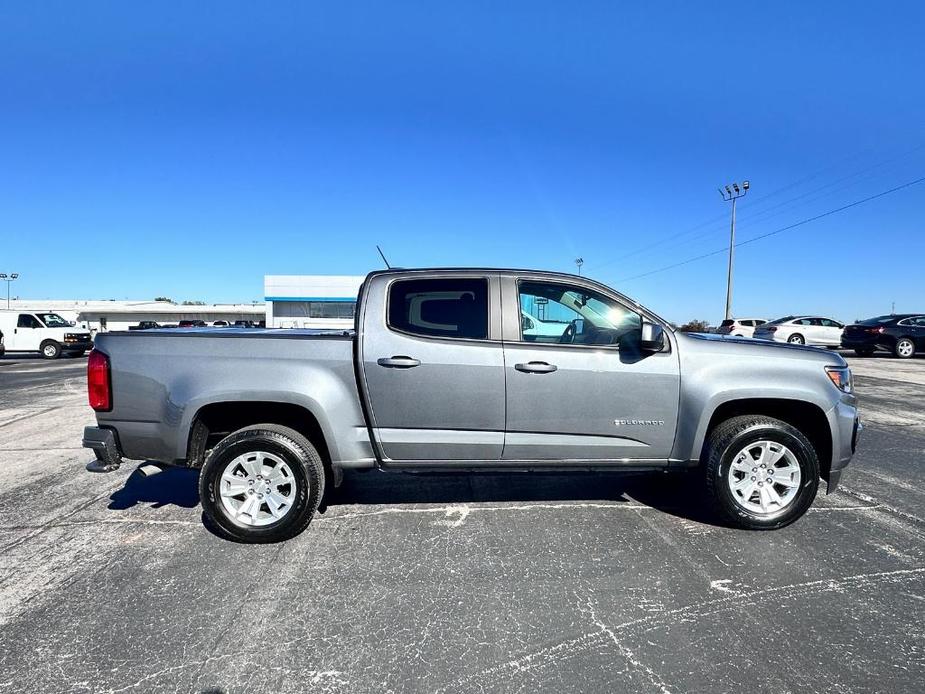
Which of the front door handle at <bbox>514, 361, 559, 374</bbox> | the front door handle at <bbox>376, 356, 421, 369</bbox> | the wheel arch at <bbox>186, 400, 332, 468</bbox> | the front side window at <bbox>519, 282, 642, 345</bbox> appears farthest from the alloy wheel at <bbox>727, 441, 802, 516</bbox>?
the wheel arch at <bbox>186, 400, 332, 468</bbox>

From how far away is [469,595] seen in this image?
2.77 metres

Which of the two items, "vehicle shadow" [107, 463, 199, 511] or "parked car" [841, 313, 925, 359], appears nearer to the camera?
"vehicle shadow" [107, 463, 199, 511]

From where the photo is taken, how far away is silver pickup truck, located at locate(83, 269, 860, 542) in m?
3.40

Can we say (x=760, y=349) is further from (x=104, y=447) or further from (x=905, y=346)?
(x=905, y=346)

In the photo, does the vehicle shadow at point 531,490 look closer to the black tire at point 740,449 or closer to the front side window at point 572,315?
the black tire at point 740,449

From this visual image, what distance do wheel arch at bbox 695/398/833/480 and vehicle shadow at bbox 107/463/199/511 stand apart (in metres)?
4.21

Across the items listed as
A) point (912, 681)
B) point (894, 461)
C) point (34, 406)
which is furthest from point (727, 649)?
point (34, 406)

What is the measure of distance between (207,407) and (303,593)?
1.48 metres

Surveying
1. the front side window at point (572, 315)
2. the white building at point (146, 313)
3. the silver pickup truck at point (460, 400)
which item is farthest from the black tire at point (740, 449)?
the white building at point (146, 313)

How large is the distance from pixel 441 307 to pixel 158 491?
10.5ft

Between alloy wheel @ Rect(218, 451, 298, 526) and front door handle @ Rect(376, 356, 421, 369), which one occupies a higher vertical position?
front door handle @ Rect(376, 356, 421, 369)

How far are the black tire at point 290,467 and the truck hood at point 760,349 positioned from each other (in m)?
2.86

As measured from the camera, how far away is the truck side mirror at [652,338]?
3.32m

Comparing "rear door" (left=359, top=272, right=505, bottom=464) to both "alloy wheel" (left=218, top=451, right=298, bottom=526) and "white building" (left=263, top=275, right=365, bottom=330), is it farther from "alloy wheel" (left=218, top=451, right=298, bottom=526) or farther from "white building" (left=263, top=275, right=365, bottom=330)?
"white building" (left=263, top=275, right=365, bottom=330)
